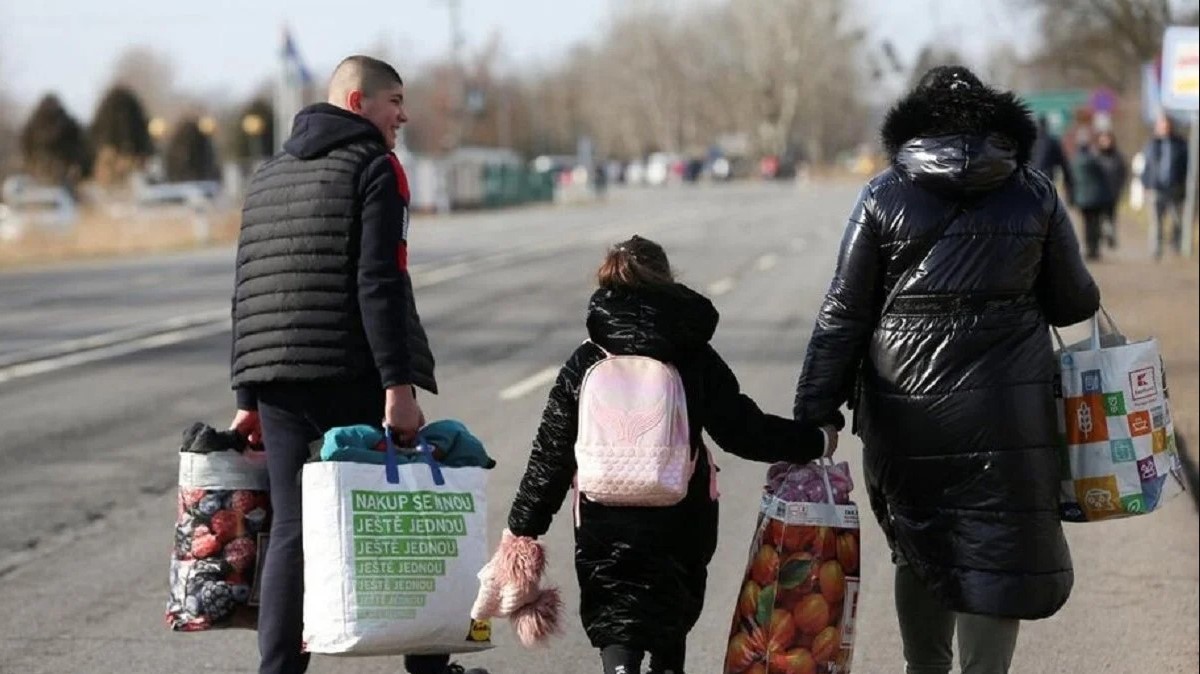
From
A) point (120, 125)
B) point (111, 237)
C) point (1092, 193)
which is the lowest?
point (120, 125)

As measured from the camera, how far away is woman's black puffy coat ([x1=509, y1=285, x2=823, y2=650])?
17.1 ft

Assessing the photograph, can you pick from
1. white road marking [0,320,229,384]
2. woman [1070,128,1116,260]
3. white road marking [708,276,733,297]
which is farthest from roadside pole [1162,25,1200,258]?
white road marking [0,320,229,384]

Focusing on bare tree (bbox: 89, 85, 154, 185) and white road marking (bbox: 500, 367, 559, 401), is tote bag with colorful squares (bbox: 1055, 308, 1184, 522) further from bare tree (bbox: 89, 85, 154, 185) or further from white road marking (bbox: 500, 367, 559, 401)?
bare tree (bbox: 89, 85, 154, 185)

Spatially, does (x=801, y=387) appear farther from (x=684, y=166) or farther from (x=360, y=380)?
(x=684, y=166)

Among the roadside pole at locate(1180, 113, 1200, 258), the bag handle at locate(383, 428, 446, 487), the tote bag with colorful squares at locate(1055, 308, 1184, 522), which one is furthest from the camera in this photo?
the roadside pole at locate(1180, 113, 1200, 258)

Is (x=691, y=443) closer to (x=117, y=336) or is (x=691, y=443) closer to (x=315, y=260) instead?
(x=315, y=260)

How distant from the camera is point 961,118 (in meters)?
5.12

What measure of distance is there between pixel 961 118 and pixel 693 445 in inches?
40.5

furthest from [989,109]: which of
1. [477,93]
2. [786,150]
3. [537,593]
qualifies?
[786,150]

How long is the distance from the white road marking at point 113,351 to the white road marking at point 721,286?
6.27 meters

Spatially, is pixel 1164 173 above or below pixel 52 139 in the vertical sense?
above

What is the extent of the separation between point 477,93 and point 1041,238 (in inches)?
3824

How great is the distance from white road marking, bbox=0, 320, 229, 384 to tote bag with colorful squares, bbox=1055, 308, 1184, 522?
43.2ft

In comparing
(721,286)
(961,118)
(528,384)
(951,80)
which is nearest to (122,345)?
(528,384)
